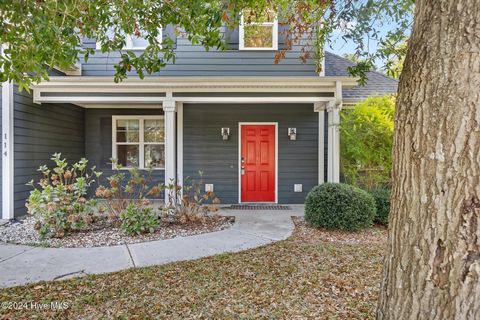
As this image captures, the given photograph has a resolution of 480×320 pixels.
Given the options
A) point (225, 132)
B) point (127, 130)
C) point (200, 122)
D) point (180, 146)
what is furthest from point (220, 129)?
point (127, 130)

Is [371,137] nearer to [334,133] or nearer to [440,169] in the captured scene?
[334,133]

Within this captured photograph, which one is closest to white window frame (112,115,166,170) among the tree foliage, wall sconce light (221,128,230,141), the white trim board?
wall sconce light (221,128,230,141)

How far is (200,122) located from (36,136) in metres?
3.42

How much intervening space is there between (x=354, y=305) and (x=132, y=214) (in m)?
3.44

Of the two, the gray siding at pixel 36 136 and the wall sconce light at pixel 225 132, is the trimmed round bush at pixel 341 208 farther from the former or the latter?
the gray siding at pixel 36 136

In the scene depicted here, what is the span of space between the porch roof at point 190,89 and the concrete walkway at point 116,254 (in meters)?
2.54

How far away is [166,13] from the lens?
3992 mm

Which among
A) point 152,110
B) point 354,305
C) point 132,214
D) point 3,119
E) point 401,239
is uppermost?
point 152,110

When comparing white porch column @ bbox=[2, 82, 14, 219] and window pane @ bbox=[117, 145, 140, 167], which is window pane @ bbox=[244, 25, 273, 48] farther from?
white porch column @ bbox=[2, 82, 14, 219]

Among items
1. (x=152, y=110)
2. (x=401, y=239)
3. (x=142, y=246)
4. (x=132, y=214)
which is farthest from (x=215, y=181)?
(x=401, y=239)

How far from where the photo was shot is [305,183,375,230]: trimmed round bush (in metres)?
5.03

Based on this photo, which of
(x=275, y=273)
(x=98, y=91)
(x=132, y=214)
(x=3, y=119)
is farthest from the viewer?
(x=98, y=91)

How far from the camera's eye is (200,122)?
297 inches

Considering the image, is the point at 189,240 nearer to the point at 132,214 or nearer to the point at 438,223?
the point at 132,214
